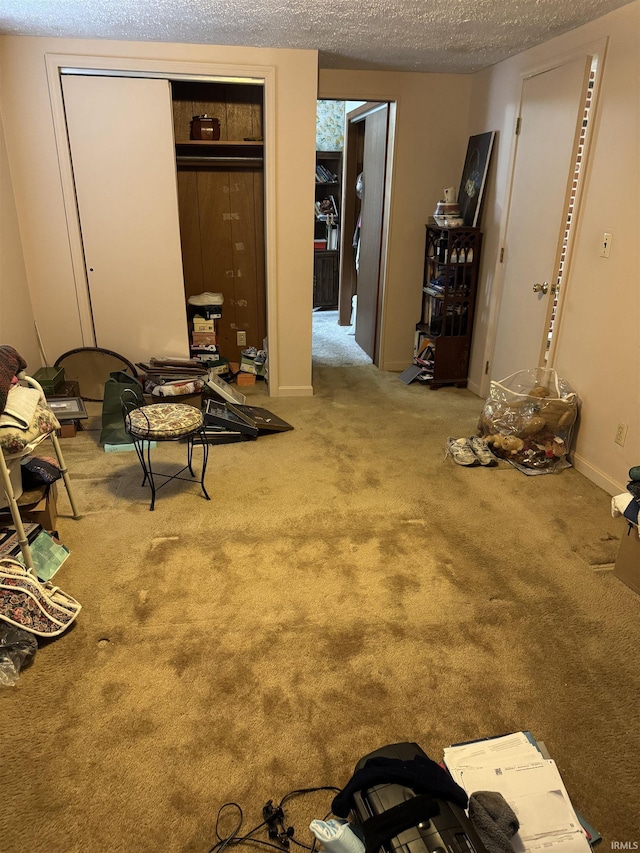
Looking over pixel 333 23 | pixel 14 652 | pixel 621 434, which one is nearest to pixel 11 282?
pixel 333 23

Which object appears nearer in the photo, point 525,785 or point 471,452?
point 525,785

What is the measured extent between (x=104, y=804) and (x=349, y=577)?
3.87 feet

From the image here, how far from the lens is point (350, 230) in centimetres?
600

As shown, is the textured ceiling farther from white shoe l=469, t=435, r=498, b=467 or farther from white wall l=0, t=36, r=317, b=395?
white shoe l=469, t=435, r=498, b=467

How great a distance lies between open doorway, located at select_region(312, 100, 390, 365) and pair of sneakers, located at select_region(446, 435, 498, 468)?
1.86 meters

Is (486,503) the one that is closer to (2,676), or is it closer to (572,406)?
(572,406)

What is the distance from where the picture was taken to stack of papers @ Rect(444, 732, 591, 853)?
137 centimetres

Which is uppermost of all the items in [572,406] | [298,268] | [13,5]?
[13,5]

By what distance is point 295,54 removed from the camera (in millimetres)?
3646

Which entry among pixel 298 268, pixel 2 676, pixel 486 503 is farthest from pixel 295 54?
pixel 2 676

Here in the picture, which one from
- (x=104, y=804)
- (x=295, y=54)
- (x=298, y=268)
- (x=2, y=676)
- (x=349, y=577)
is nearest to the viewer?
(x=104, y=804)

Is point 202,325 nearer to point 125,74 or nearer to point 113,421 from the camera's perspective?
point 113,421

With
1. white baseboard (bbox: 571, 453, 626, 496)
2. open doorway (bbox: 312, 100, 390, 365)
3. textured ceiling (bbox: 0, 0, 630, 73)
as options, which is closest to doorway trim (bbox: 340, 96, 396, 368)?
open doorway (bbox: 312, 100, 390, 365)

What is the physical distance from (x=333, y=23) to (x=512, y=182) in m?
1.58
